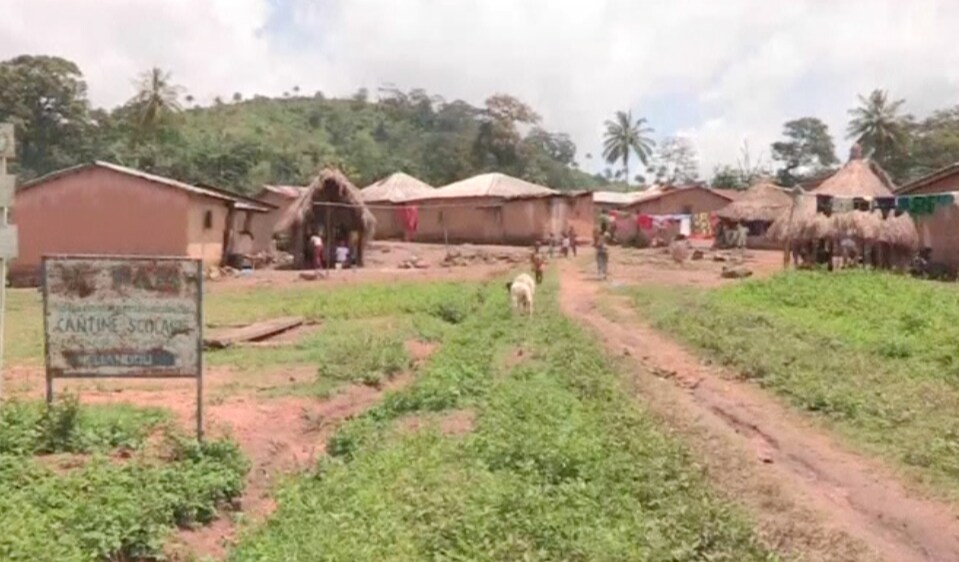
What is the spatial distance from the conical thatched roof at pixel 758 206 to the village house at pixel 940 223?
45.8 ft

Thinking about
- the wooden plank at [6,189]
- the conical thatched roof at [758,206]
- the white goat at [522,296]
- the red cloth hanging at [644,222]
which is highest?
the conical thatched roof at [758,206]

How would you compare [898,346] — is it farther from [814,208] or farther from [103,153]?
[103,153]

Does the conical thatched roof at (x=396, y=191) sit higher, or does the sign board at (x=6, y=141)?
the conical thatched roof at (x=396, y=191)

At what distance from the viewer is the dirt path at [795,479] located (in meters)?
6.93

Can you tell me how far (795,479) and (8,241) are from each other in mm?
7404

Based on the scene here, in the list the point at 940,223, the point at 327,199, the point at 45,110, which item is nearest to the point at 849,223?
the point at 940,223

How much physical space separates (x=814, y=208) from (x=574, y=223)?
63.6 feet

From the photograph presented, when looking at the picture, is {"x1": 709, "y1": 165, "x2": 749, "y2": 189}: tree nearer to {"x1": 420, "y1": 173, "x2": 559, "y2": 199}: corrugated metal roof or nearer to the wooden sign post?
{"x1": 420, "y1": 173, "x2": 559, "y2": 199}: corrugated metal roof

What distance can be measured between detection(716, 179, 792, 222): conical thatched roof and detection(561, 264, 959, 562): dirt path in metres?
35.9

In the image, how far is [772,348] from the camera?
15.2 m

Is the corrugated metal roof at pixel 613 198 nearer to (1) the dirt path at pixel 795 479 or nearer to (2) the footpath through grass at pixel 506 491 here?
(1) the dirt path at pixel 795 479

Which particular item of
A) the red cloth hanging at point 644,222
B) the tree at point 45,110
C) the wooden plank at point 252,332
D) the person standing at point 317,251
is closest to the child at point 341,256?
the person standing at point 317,251

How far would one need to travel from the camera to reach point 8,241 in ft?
29.1

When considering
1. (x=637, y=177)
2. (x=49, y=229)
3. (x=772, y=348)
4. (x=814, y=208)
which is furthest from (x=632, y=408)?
(x=637, y=177)
